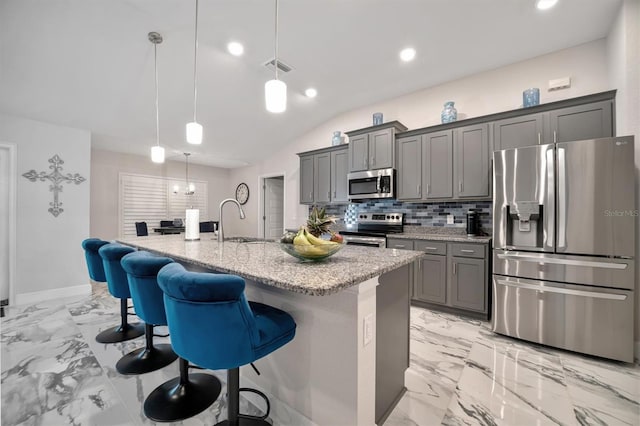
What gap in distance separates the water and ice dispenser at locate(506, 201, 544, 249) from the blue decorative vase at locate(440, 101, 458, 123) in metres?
1.44

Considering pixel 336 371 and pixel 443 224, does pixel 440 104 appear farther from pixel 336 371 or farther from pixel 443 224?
pixel 336 371

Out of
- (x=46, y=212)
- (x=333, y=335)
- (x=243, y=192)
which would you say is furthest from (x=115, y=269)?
(x=243, y=192)

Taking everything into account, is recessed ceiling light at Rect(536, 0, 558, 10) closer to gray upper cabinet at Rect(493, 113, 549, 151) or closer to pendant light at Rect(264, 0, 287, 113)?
gray upper cabinet at Rect(493, 113, 549, 151)

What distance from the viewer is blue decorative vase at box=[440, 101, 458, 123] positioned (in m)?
3.42

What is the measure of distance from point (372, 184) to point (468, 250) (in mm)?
1557

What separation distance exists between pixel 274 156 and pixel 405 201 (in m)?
3.43

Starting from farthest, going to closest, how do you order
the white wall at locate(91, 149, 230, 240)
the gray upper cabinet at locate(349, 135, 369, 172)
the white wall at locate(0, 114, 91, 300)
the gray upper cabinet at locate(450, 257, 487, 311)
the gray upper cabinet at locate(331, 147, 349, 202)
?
the white wall at locate(91, 149, 230, 240) < the gray upper cabinet at locate(331, 147, 349, 202) < the gray upper cabinet at locate(349, 135, 369, 172) < the white wall at locate(0, 114, 91, 300) < the gray upper cabinet at locate(450, 257, 487, 311)

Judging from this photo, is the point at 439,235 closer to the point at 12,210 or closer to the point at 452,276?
the point at 452,276

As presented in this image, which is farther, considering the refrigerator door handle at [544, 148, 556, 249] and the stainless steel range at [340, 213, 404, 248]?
the stainless steel range at [340, 213, 404, 248]

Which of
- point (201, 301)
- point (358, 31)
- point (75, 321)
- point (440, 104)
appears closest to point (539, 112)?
point (440, 104)

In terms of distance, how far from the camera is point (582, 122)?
2.59 metres

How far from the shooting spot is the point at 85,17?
8.30 feet

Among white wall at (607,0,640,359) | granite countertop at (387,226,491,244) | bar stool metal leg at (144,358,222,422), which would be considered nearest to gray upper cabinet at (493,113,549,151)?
white wall at (607,0,640,359)

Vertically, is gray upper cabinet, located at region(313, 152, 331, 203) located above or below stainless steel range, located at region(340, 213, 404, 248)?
above
